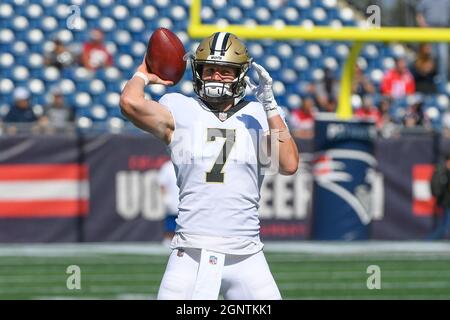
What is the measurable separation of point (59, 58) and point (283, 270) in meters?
6.10

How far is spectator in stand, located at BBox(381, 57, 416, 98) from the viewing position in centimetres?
1652

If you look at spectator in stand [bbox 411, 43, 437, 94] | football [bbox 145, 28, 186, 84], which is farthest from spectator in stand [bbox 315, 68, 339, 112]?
football [bbox 145, 28, 186, 84]

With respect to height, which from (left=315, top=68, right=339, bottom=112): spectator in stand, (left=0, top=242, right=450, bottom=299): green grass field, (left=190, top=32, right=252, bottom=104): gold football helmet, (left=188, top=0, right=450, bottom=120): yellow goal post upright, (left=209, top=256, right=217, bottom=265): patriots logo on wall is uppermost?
(left=188, top=0, right=450, bottom=120): yellow goal post upright

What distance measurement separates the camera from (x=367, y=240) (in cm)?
1396

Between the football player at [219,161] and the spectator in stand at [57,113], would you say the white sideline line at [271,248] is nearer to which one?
the spectator in stand at [57,113]

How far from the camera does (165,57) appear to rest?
5.12 metres

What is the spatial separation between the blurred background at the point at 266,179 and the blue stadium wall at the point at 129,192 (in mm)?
16

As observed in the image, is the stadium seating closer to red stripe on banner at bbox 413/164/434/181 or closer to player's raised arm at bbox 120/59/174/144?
red stripe on banner at bbox 413/164/434/181

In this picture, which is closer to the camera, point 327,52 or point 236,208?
point 236,208

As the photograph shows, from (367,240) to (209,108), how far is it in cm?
917

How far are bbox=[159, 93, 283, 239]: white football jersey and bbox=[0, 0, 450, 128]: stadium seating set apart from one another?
10.8 meters

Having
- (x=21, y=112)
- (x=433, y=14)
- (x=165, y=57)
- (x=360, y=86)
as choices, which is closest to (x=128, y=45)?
(x=21, y=112)

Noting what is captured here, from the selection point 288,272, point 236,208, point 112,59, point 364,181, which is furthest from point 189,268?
point 112,59

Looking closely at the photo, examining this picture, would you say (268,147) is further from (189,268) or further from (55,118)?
(55,118)
